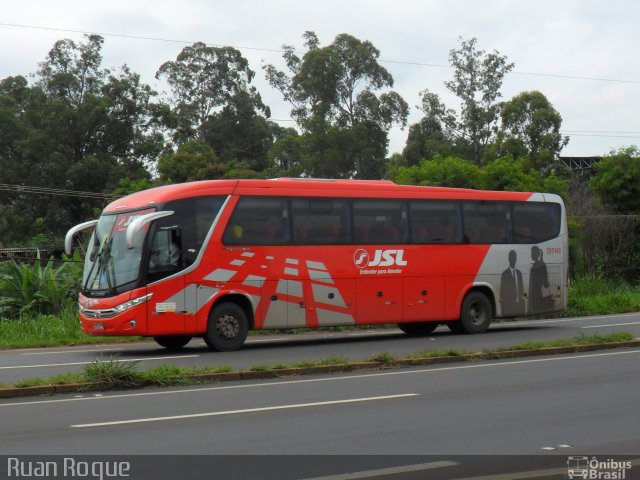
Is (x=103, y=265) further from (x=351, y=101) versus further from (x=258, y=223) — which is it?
(x=351, y=101)

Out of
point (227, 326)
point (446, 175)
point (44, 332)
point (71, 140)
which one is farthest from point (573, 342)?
point (71, 140)

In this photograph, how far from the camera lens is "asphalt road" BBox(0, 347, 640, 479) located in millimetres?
8242

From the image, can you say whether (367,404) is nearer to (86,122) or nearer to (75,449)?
(75,449)

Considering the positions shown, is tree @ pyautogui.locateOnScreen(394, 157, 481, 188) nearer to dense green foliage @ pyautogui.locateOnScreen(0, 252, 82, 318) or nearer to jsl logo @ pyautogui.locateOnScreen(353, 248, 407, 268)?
dense green foliage @ pyautogui.locateOnScreen(0, 252, 82, 318)

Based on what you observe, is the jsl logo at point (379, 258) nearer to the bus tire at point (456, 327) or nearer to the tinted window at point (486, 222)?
the tinted window at point (486, 222)

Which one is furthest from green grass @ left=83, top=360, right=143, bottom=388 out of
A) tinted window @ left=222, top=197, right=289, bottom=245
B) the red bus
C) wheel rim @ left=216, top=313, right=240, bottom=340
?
tinted window @ left=222, top=197, right=289, bottom=245

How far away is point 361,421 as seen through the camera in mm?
9969

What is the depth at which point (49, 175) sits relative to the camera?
5184 cm

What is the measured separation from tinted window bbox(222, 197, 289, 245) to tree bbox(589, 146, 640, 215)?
98.8ft

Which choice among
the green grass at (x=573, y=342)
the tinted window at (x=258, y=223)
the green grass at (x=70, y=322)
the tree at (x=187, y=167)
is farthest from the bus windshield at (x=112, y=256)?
the tree at (x=187, y=167)

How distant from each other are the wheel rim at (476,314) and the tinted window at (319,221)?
3861mm

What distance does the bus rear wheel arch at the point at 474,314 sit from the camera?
22.3 metres

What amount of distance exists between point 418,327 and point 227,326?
247 inches

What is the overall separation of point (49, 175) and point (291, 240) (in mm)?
34949
